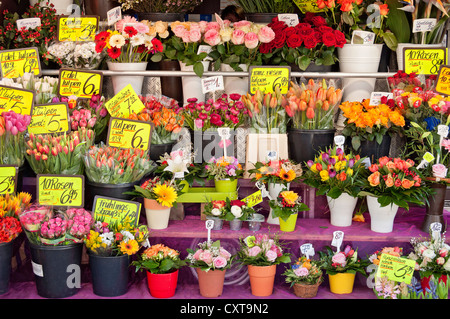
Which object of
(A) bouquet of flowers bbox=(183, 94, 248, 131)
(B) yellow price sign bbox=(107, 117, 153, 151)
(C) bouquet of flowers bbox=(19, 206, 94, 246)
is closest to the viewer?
(C) bouquet of flowers bbox=(19, 206, 94, 246)

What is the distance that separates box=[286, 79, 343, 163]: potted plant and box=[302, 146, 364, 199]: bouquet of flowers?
0.18m

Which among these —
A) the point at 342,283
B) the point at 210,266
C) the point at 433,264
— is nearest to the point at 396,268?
the point at 433,264

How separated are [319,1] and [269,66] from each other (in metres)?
0.50

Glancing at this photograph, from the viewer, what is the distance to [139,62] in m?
3.23

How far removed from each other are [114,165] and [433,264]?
1565mm

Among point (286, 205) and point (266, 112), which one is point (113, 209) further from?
point (266, 112)

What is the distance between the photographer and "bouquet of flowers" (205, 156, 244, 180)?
9.30 feet

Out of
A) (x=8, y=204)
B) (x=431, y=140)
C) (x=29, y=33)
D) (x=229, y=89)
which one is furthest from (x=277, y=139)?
(x=29, y=33)

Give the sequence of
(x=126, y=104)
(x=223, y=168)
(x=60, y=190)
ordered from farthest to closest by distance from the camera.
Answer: (x=126, y=104)
(x=223, y=168)
(x=60, y=190)

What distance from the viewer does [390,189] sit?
2652 mm

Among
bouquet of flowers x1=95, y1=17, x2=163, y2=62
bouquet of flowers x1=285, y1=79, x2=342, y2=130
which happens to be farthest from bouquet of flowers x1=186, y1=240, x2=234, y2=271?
bouquet of flowers x1=95, y1=17, x2=163, y2=62

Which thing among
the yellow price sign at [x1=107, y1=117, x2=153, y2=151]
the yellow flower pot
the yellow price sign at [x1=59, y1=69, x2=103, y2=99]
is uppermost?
the yellow price sign at [x1=59, y1=69, x2=103, y2=99]

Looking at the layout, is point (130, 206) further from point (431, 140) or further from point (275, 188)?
point (431, 140)

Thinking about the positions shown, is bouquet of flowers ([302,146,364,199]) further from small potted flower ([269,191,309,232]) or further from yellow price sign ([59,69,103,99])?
yellow price sign ([59,69,103,99])
